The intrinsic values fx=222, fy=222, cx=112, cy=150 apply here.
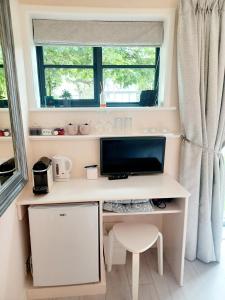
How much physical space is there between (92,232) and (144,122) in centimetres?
106

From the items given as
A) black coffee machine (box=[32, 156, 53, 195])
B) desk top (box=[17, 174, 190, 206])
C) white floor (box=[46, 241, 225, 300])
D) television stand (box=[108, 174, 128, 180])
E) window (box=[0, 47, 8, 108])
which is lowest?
white floor (box=[46, 241, 225, 300])

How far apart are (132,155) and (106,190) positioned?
441mm

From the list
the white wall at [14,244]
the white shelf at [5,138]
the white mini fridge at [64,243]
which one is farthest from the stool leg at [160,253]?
the white shelf at [5,138]

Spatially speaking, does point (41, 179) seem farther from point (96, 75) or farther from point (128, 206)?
point (96, 75)

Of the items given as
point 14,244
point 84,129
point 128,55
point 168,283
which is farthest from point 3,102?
point 168,283

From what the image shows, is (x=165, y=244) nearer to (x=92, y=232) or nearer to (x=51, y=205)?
(x=92, y=232)

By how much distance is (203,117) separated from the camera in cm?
186

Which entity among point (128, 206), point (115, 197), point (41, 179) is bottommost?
point (128, 206)

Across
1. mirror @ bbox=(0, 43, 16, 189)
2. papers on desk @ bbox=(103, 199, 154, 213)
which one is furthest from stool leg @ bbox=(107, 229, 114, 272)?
mirror @ bbox=(0, 43, 16, 189)

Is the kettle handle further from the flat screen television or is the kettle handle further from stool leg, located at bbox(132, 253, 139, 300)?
stool leg, located at bbox(132, 253, 139, 300)

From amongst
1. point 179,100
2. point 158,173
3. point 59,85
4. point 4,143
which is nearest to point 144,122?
point 179,100

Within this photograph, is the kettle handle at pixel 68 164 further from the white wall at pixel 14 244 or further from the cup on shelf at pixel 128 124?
the cup on shelf at pixel 128 124

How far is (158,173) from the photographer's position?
2084 mm

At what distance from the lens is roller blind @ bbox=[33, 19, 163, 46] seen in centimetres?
185
